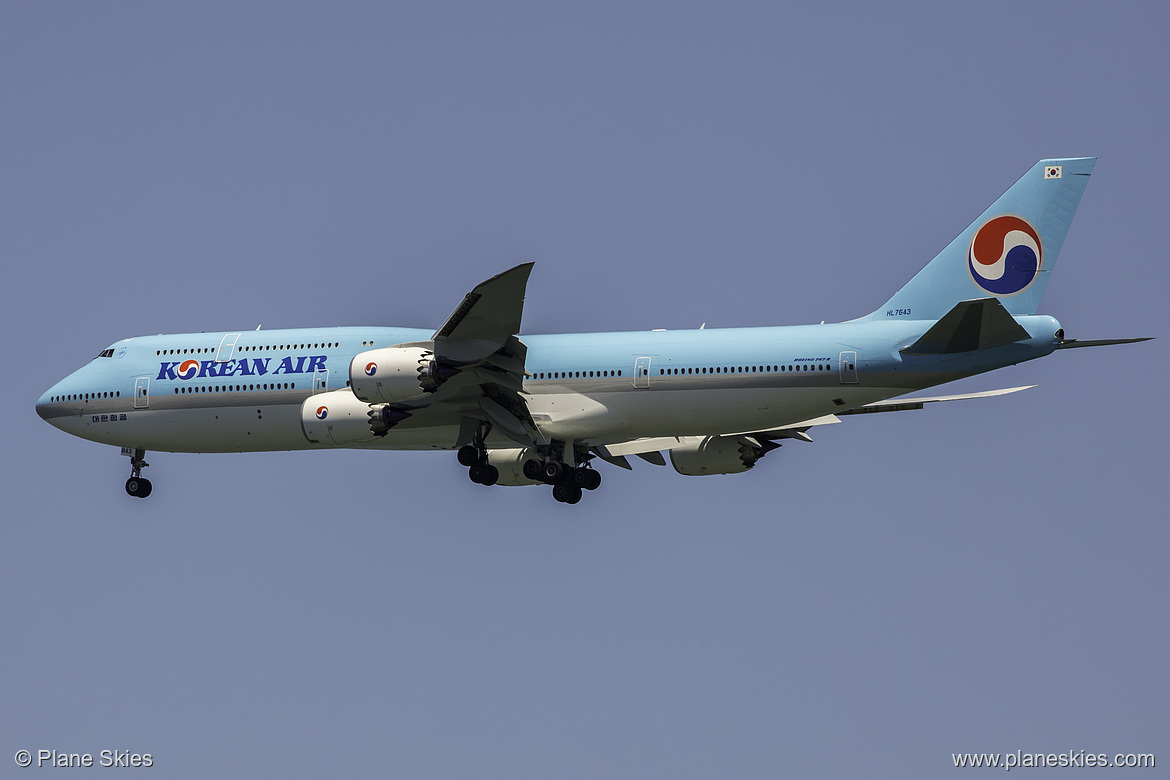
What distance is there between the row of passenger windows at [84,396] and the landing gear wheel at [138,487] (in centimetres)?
251

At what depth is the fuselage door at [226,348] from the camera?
→ 36625 mm

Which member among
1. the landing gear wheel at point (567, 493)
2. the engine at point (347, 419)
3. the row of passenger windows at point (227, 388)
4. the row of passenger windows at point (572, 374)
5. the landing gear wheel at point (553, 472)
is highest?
the row of passenger windows at point (227, 388)

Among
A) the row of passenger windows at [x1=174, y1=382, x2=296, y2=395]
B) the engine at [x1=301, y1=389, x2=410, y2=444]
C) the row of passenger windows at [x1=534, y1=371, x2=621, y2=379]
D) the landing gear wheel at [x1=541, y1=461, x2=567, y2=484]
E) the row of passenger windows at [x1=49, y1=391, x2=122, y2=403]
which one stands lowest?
the landing gear wheel at [x1=541, y1=461, x2=567, y2=484]

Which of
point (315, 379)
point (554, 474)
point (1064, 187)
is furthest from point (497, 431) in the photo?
point (1064, 187)

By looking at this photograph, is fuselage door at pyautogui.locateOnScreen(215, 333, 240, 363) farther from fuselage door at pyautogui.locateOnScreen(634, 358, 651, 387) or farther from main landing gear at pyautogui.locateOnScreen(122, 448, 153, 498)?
fuselage door at pyautogui.locateOnScreen(634, 358, 651, 387)

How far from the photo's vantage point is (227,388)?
119ft

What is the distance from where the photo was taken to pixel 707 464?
38594 mm

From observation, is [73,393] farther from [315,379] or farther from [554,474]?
[554,474]

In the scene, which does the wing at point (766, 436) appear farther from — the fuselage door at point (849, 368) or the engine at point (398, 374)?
the engine at point (398, 374)

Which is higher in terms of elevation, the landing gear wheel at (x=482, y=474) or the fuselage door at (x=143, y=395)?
the fuselage door at (x=143, y=395)

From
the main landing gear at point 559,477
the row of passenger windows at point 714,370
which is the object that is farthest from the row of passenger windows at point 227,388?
the row of passenger windows at point 714,370

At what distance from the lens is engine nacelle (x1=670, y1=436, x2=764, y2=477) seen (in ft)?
125

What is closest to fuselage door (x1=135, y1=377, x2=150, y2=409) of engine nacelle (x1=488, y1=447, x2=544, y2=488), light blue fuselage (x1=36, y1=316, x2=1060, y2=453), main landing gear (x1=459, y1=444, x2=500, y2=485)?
light blue fuselage (x1=36, y1=316, x2=1060, y2=453)

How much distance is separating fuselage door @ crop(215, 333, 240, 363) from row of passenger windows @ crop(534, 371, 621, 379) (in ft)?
26.4
